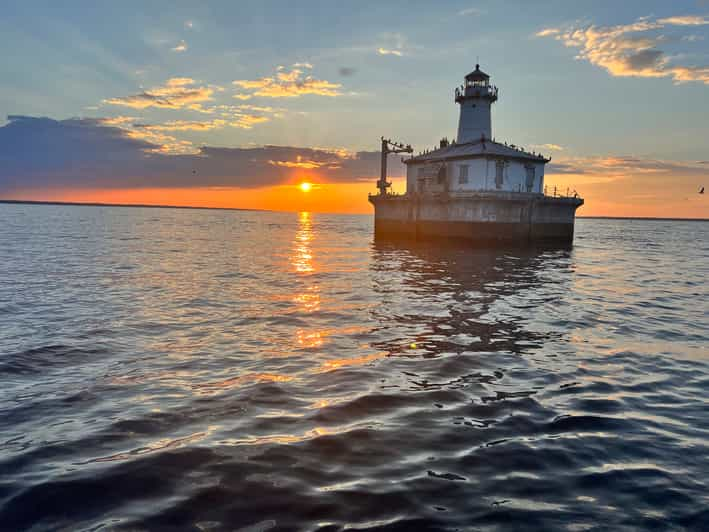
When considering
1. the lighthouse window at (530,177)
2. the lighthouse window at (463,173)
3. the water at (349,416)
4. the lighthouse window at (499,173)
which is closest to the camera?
the water at (349,416)

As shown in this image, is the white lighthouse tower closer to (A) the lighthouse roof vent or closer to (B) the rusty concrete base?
(A) the lighthouse roof vent

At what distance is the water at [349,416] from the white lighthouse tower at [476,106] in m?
41.9

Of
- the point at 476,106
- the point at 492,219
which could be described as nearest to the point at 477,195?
the point at 492,219

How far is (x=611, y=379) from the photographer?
9.02 m

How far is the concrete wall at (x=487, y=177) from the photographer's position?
4807cm


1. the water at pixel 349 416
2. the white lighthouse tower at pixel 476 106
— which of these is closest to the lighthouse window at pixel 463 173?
the white lighthouse tower at pixel 476 106

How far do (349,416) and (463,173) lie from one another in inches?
1816

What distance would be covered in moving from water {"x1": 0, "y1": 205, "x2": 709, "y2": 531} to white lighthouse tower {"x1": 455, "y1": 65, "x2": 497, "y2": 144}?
41890mm

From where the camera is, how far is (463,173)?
163 ft

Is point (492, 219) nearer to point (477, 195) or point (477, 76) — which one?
point (477, 195)

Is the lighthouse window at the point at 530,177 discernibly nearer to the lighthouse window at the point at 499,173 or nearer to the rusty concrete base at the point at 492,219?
the rusty concrete base at the point at 492,219

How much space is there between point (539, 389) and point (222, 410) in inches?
223

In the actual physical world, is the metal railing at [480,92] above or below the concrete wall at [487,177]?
above

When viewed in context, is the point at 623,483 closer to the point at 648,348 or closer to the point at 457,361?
Result: the point at 457,361
